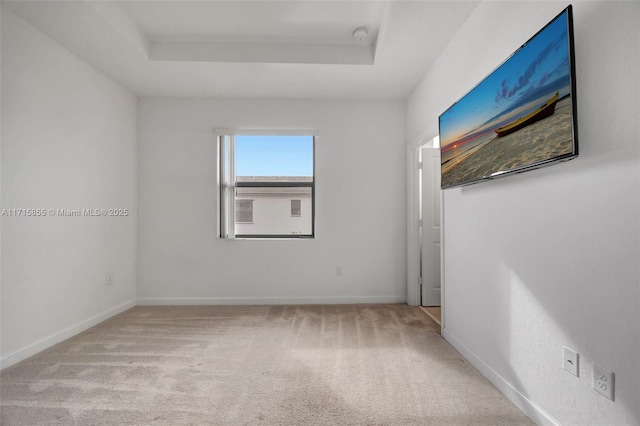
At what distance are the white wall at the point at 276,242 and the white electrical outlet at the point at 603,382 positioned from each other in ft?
8.42

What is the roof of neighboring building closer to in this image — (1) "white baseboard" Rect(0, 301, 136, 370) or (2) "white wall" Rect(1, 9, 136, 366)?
(2) "white wall" Rect(1, 9, 136, 366)

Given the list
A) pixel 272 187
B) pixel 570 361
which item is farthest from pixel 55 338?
pixel 570 361

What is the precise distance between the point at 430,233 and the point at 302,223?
1.59 m

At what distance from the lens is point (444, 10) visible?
2182 mm

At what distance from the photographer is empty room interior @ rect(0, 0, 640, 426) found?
1321 mm

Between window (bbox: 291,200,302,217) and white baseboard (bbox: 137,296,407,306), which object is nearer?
white baseboard (bbox: 137,296,407,306)

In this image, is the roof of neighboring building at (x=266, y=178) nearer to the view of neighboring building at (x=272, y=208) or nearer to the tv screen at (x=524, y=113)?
the view of neighboring building at (x=272, y=208)

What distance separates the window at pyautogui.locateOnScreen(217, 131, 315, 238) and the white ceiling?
2.27ft

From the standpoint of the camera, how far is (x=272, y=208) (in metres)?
4.00

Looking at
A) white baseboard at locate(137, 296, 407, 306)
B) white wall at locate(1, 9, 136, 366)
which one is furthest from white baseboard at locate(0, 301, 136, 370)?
white baseboard at locate(137, 296, 407, 306)

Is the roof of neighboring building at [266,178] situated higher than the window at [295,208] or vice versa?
the roof of neighboring building at [266,178]

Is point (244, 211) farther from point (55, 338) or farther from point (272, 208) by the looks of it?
point (55, 338)

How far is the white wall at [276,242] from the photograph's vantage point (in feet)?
12.4

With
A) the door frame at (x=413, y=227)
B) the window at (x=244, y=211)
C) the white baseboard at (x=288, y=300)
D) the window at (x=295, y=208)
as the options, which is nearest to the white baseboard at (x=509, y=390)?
the door frame at (x=413, y=227)
